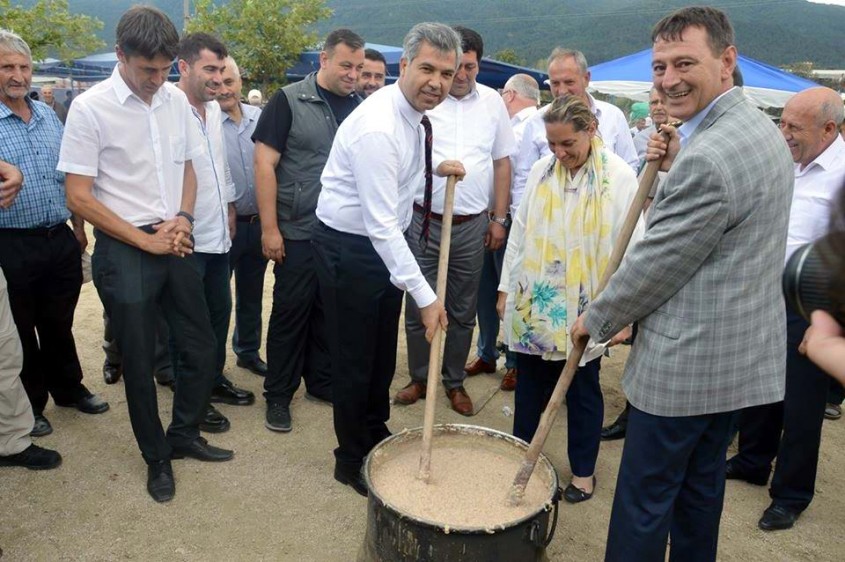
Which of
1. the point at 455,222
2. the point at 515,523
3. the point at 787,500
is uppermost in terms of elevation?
the point at 455,222

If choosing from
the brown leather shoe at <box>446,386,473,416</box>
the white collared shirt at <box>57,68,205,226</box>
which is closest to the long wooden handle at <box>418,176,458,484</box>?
the white collared shirt at <box>57,68,205,226</box>

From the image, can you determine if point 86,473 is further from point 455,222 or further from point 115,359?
point 455,222

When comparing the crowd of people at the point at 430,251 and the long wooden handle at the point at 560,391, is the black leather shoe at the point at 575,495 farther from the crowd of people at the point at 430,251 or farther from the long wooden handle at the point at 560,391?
the long wooden handle at the point at 560,391

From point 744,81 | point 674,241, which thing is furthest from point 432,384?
point 744,81

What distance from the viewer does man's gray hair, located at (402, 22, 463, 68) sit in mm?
2701

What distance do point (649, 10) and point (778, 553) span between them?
80.3m

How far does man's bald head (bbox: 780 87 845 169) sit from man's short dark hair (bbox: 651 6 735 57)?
1.40m

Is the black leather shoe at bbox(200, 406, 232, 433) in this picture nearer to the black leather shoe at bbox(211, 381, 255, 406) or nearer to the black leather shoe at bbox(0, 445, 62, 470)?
the black leather shoe at bbox(211, 381, 255, 406)

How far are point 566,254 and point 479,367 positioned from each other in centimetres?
199

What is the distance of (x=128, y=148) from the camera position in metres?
2.98

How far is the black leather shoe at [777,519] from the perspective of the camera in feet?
10.4

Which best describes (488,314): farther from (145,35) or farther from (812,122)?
(145,35)

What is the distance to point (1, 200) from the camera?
3.15 meters

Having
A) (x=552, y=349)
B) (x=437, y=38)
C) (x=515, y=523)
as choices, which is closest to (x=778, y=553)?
(x=552, y=349)
